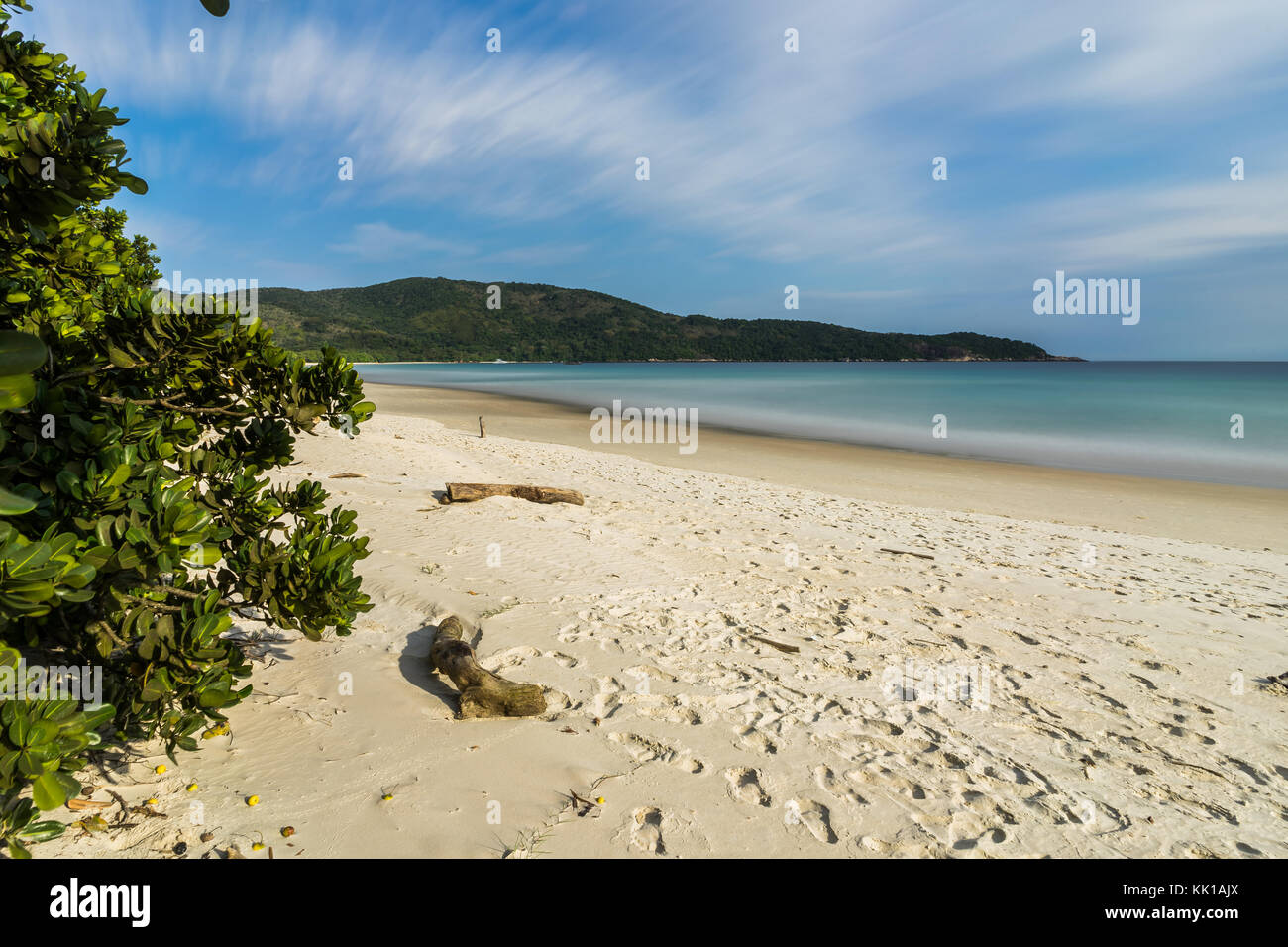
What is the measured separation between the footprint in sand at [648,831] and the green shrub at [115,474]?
69.2 inches

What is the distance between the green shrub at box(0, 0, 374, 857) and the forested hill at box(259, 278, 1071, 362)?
126537mm

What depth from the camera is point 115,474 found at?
7.63ft

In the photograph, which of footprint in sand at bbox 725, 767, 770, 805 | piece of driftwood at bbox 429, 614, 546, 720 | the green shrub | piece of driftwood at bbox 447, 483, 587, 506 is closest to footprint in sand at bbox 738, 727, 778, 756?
footprint in sand at bbox 725, 767, 770, 805

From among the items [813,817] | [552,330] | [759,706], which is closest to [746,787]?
[813,817]

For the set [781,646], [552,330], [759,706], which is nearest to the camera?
[759,706]

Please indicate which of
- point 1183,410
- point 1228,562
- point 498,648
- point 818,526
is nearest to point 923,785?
point 498,648

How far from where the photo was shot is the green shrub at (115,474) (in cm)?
192

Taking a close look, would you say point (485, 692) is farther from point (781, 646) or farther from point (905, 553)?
point (905, 553)

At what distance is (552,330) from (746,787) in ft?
499

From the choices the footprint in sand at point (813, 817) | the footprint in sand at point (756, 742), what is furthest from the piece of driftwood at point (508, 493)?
the footprint in sand at point (813, 817)

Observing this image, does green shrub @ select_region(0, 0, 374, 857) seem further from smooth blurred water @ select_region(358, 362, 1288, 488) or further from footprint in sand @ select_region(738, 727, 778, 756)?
smooth blurred water @ select_region(358, 362, 1288, 488)

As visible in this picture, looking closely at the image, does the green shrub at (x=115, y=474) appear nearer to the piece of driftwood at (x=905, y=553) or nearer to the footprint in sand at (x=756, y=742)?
the footprint in sand at (x=756, y=742)
